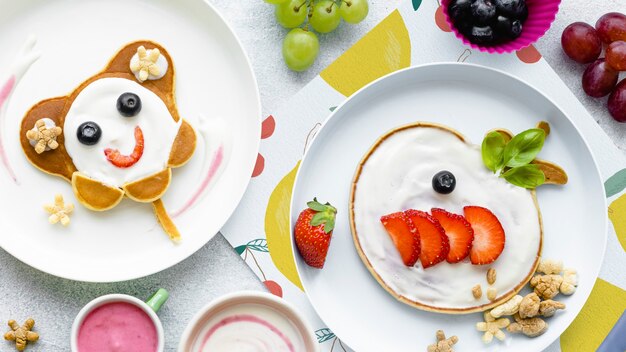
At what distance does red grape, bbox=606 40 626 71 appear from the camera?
1.81m

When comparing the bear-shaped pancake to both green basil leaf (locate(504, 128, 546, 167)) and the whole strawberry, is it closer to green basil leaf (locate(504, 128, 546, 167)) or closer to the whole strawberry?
the whole strawberry

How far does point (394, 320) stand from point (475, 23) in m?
0.72

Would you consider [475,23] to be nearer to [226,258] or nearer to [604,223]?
[604,223]

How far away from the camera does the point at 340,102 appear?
1877 millimetres

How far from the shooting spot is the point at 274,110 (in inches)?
74.3

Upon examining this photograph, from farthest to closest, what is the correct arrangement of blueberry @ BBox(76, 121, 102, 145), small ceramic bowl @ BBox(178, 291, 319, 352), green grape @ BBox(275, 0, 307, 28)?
green grape @ BBox(275, 0, 307, 28)
blueberry @ BBox(76, 121, 102, 145)
small ceramic bowl @ BBox(178, 291, 319, 352)

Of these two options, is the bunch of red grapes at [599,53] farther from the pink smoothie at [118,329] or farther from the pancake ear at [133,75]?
the pink smoothie at [118,329]

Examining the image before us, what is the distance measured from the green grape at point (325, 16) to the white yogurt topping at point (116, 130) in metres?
0.42

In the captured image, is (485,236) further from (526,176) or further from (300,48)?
(300,48)

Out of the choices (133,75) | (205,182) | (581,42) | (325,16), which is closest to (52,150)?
(133,75)

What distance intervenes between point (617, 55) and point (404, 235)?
0.66m

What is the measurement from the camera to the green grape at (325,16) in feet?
6.02

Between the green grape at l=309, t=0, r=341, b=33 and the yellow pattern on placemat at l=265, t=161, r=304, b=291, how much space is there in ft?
1.10

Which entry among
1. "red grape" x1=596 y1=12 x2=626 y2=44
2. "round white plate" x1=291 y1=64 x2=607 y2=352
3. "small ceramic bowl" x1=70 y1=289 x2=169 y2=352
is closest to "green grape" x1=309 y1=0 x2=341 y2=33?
"round white plate" x1=291 y1=64 x2=607 y2=352
